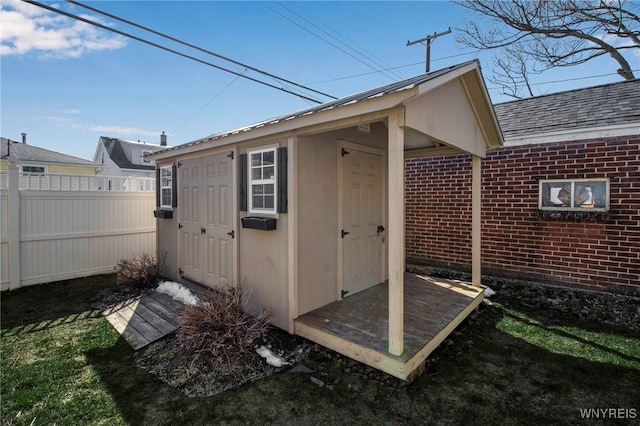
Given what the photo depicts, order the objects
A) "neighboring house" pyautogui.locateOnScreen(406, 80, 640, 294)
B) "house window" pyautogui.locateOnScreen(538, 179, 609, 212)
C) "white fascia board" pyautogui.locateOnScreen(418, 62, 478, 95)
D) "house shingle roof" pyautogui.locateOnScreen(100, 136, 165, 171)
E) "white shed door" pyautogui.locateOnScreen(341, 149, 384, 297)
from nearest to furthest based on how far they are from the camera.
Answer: "white fascia board" pyautogui.locateOnScreen(418, 62, 478, 95)
"white shed door" pyautogui.locateOnScreen(341, 149, 384, 297)
"neighboring house" pyautogui.locateOnScreen(406, 80, 640, 294)
"house window" pyautogui.locateOnScreen(538, 179, 609, 212)
"house shingle roof" pyautogui.locateOnScreen(100, 136, 165, 171)

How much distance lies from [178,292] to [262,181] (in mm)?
2457

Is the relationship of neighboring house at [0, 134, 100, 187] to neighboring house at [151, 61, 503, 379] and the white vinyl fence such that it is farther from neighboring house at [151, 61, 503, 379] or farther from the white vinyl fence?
neighboring house at [151, 61, 503, 379]

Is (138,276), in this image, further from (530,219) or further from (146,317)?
(530,219)

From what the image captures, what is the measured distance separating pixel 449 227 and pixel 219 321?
488 centimetres

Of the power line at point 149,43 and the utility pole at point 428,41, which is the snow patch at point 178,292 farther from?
the utility pole at point 428,41

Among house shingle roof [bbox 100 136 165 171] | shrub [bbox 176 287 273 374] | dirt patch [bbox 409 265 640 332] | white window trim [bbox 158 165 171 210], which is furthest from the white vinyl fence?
house shingle roof [bbox 100 136 165 171]

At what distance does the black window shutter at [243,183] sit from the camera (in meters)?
4.01

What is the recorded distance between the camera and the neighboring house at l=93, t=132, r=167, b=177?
17828mm

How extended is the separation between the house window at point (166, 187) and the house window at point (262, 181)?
2488 mm

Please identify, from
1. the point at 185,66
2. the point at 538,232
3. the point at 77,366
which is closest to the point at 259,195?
the point at 77,366

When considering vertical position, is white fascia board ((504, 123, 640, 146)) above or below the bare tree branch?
below

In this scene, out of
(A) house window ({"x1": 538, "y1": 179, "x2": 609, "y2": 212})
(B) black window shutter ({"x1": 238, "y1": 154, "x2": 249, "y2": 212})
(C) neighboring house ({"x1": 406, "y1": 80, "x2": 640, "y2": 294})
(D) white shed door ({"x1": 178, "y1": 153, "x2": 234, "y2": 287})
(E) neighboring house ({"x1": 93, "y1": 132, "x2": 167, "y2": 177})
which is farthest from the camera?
(E) neighboring house ({"x1": 93, "y1": 132, "x2": 167, "y2": 177})

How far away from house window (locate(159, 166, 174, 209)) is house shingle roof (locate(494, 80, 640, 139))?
20.4 feet
